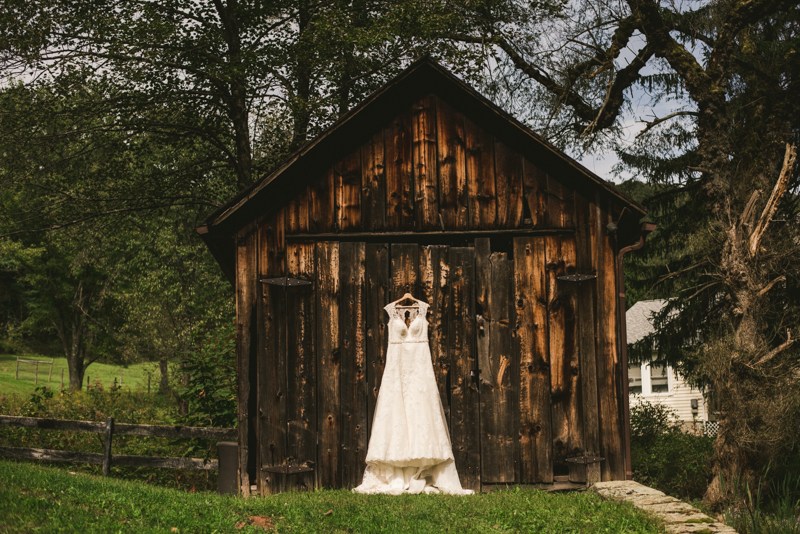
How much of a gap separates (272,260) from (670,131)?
1122 centimetres

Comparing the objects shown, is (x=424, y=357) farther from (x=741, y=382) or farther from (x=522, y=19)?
(x=522, y=19)

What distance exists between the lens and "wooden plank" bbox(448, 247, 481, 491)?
7.78m

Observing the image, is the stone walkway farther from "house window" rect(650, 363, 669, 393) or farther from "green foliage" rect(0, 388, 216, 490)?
"house window" rect(650, 363, 669, 393)

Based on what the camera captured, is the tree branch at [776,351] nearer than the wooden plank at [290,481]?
No

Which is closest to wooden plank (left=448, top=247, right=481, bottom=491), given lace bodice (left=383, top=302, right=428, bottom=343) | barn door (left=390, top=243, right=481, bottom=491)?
barn door (left=390, top=243, right=481, bottom=491)

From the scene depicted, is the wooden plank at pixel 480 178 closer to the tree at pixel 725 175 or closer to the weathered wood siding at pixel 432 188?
the weathered wood siding at pixel 432 188

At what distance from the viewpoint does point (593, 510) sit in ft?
21.5

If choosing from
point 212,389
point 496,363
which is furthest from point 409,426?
point 212,389

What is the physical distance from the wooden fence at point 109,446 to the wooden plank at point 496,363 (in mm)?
3886

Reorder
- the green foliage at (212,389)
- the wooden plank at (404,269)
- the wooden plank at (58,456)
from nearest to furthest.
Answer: the wooden plank at (404,269) → the wooden plank at (58,456) → the green foliage at (212,389)

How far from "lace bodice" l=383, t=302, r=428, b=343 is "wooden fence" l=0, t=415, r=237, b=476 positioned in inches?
130

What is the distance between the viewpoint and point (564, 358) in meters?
7.88

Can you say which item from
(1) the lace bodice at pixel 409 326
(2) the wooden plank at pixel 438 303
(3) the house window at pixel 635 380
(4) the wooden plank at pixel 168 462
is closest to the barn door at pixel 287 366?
(1) the lace bodice at pixel 409 326

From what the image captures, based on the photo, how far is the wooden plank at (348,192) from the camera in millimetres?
8219
